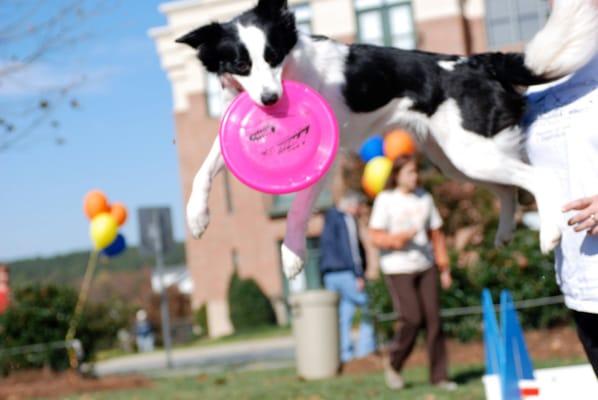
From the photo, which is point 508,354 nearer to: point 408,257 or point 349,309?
point 408,257

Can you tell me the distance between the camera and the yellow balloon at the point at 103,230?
41.5ft

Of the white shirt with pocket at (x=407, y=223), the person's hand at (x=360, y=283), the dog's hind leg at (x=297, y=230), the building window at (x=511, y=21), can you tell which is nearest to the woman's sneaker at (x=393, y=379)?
the white shirt with pocket at (x=407, y=223)

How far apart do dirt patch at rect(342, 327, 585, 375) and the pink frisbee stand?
7483 millimetres

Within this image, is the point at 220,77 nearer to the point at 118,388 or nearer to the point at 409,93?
the point at 409,93

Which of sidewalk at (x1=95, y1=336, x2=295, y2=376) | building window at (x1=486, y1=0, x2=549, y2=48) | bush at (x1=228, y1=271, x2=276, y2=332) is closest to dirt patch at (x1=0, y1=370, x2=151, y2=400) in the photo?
sidewalk at (x1=95, y1=336, x2=295, y2=376)

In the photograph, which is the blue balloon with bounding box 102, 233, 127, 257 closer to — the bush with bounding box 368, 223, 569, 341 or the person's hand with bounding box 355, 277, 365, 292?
the bush with bounding box 368, 223, 569, 341

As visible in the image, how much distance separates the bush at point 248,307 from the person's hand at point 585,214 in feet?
79.6

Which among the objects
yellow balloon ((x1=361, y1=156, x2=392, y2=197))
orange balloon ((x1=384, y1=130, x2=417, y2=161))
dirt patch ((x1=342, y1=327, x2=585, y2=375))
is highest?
orange balloon ((x1=384, y1=130, x2=417, y2=161))

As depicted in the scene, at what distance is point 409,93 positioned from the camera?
147 inches

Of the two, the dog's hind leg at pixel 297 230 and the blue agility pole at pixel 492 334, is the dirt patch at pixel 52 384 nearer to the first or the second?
the blue agility pole at pixel 492 334

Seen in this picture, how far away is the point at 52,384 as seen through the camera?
12312 millimetres

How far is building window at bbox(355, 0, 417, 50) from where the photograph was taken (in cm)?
2634

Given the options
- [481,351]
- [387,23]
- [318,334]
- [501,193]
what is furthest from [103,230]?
[387,23]

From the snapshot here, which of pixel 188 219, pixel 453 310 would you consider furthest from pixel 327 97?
pixel 453 310
